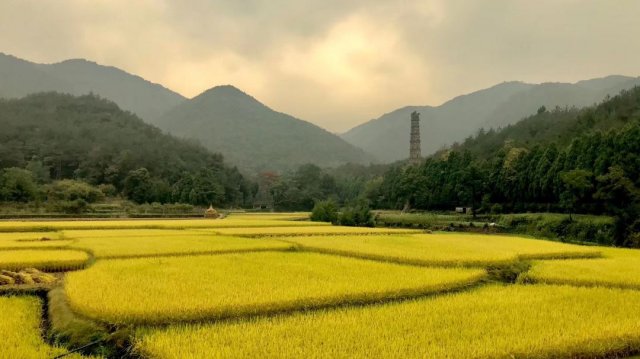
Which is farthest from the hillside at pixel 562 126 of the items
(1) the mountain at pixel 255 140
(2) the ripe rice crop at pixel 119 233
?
(1) the mountain at pixel 255 140

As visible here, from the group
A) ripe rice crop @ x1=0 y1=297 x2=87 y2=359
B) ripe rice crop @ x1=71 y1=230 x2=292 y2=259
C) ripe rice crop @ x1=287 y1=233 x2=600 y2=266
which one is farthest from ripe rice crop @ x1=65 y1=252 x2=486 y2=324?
ripe rice crop @ x1=71 y1=230 x2=292 y2=259

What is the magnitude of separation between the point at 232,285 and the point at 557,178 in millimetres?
37236

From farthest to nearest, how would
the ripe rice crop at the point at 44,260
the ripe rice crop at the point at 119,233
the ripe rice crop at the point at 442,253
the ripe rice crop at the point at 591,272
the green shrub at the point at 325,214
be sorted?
the green shrub at the point at 325,214 < the ripe rice crop at the point at 119,233 < the ripe rice crop at the point at 442,253 < the ripe rice crop at the point at 44,260 < the ripe rice crop at the point at 591,272

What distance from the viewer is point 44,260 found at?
13641 millimetres

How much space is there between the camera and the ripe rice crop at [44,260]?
13031 mm

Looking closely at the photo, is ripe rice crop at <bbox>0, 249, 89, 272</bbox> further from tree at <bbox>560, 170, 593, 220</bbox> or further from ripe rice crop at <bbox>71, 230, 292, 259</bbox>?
tree at <bbox>560, 170, 593, 220</bbox>

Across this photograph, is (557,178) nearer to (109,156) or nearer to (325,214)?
(325,214)

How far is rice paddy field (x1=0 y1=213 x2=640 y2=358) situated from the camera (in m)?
6.68

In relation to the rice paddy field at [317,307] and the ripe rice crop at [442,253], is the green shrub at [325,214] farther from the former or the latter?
the rice paddy field at [317,307]

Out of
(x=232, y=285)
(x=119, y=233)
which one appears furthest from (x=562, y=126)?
(x=232, y=285)

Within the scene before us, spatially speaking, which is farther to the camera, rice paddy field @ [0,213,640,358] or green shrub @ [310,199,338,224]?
green shrub @ [310,199,338,224]

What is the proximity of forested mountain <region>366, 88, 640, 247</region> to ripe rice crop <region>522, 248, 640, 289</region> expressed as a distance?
663 inches

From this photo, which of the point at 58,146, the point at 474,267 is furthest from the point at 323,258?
the point at 58,146

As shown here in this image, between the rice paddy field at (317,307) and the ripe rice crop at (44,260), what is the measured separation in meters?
0.03
